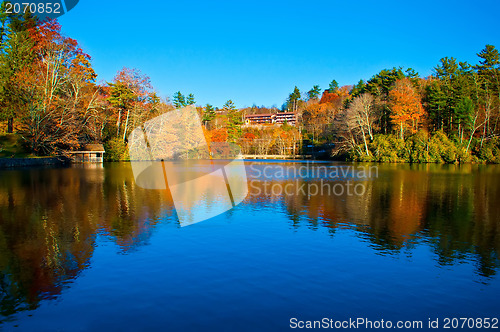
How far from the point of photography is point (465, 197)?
851 inches

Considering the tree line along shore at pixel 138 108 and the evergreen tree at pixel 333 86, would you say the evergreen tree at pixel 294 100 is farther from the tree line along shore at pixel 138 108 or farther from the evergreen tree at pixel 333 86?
the tree line along shore at pixel 138 108

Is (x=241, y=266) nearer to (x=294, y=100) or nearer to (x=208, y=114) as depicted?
(x=208, y=114)

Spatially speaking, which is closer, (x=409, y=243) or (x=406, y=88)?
(x=409, y=243)

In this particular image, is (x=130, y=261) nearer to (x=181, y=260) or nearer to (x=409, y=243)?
(x=181, y=260)

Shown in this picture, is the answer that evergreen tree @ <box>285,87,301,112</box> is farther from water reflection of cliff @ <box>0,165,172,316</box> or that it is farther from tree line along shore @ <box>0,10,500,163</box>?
water reflection of cliff @ <box>0,165,172,316</box>

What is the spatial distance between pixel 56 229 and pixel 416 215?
50.1ft

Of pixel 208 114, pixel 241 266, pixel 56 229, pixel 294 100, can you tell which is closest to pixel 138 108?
pixel 208 114

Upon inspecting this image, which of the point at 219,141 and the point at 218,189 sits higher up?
the point at 219,141

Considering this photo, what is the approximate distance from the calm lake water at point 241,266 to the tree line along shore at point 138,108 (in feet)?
117

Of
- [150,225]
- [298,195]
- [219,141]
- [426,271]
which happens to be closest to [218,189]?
[298,195]

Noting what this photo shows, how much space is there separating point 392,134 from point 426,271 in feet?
193

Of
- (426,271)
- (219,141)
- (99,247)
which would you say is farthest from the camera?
(219,141)

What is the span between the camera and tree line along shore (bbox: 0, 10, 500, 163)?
49438 mm

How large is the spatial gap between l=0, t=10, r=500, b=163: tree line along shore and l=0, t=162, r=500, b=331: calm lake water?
35.5m
